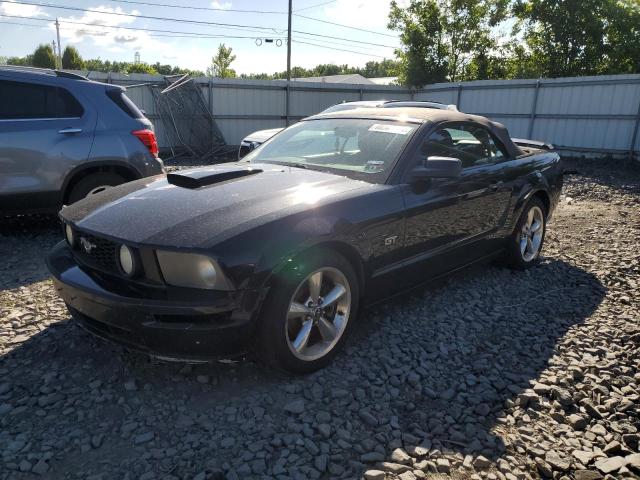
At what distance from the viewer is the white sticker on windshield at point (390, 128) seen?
11.9ft

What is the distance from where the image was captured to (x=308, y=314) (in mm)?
2840

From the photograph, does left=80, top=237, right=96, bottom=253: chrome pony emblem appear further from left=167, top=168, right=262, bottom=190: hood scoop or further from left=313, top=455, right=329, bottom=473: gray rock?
left=313, top=455, right=329, bottom=473: gray rock

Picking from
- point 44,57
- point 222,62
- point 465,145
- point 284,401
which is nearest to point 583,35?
point 465,145

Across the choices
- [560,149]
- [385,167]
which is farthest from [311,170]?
[560,149]

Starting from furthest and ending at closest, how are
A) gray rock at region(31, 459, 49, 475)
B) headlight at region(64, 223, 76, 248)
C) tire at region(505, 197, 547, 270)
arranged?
tire at region(505, 197, 547, 270), headlight at region(64, 223, 76, 248), gray rock at region(31, 459, 49, 475)

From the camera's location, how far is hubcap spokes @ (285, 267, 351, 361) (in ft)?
9.18

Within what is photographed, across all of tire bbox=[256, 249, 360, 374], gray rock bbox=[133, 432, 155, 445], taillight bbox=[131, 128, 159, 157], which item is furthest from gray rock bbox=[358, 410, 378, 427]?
taillight bbox=[131, 128, 159, 157]

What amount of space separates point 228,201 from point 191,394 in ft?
3.55

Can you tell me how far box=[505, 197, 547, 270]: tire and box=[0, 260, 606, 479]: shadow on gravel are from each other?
115 centimetres

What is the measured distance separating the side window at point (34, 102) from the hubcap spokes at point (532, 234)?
468cm

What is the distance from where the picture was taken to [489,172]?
4.20 m

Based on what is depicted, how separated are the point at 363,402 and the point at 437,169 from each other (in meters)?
1.61

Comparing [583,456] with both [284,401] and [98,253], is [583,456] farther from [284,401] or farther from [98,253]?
[98,253]

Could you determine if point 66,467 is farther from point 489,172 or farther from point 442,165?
point 489,172
